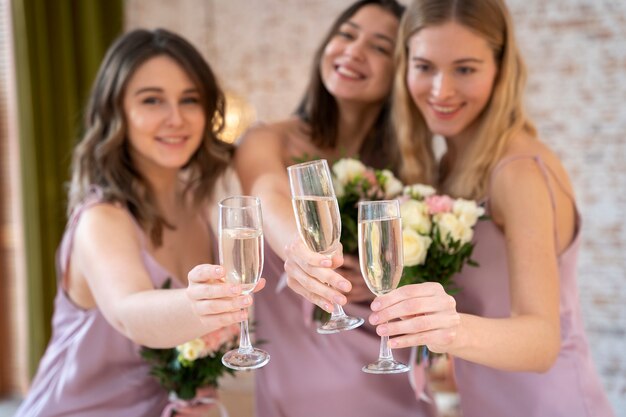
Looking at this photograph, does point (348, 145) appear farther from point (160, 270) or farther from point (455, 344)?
point (455, 344)

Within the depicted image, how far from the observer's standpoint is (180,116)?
2383 millimetres

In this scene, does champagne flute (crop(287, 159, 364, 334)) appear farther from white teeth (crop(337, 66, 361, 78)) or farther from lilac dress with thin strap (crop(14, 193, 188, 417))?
white teeth (crop(337, 66, 361, 78))

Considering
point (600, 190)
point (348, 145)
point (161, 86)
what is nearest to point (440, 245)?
point (348, 145)

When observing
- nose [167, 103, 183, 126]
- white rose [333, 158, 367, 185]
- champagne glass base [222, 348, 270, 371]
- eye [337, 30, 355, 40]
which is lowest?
champagne glass base [222, 348, 270, 371]

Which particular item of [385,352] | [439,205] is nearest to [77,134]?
[439,205]

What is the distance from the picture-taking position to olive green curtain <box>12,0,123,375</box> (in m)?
5.32

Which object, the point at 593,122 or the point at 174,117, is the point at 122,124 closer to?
the point at 174,117

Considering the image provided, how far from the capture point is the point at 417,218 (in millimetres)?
2039

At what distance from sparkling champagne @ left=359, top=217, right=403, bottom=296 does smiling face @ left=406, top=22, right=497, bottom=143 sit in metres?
0.98

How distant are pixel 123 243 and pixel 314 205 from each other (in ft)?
2.89

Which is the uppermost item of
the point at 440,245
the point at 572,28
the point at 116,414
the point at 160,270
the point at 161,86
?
the point at 572,28

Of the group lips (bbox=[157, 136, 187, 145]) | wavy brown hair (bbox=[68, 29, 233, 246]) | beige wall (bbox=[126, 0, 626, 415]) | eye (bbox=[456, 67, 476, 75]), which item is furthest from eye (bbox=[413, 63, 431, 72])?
beige wall (bbox=[126, 0, 626, 415])

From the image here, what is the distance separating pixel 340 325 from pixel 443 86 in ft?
3.34

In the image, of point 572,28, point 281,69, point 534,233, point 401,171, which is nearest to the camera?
point 534,233
